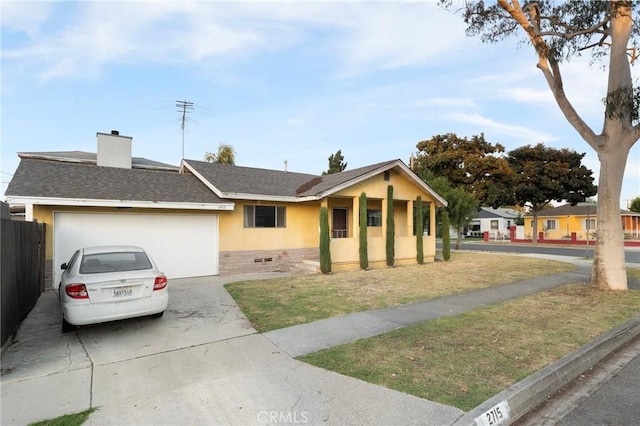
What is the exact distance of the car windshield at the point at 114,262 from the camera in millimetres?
5684

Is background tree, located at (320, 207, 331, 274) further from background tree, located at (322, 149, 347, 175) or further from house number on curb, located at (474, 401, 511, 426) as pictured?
background tree, located at (322, 149, 347, 175)

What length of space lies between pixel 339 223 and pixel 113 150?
42.7ft

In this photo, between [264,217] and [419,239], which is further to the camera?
[419,239]

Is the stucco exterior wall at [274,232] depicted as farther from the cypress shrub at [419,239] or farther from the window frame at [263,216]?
the cypress shrub at [419,239]

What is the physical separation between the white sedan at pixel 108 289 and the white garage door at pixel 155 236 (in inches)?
158

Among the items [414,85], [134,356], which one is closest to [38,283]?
[134,356]

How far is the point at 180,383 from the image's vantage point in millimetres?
3914

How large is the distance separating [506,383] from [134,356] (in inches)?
195

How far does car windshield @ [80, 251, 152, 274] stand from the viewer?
18.6 ft

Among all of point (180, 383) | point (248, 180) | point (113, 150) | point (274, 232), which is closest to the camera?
point (180, 383)

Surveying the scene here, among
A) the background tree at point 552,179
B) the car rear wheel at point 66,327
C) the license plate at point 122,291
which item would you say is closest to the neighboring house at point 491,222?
the background tree at point 552,179

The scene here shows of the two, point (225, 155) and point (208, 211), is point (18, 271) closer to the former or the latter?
point (208, 211)

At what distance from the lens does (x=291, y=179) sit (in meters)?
15.7

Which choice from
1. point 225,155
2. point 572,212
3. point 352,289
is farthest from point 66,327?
point 572,212
